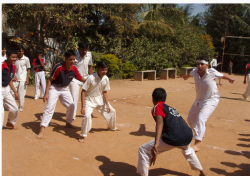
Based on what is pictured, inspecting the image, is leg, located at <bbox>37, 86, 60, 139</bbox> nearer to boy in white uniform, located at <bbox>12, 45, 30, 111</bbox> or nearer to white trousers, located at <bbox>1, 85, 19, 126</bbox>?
white trousers, located at <bbox>1, 85, 19, 126</bbox>

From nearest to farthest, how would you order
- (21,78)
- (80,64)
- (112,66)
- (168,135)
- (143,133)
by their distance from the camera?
(168,135) → (143,133) → (80,64) → (21,78) → (112,66)

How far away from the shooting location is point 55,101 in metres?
5.68

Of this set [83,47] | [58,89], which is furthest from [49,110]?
[83,47]

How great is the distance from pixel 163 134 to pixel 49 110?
9.75ft

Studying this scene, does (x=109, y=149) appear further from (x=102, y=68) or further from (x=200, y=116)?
(x=200, y=116)

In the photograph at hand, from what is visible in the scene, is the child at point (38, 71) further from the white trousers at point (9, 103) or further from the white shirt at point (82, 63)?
the white trousers at point (9, 103)

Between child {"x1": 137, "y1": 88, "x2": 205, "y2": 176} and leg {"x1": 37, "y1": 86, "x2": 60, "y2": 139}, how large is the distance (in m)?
2.70

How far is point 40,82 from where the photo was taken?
33.8 ft

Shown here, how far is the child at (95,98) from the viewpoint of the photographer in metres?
5.29

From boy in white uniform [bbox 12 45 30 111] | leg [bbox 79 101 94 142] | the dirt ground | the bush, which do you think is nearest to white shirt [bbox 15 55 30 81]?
boy in white uniform [bbox 12 45 30 111]

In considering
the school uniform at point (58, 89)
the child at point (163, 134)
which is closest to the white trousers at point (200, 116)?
the child at point (163, 134)

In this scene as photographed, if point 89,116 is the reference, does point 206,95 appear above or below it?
above

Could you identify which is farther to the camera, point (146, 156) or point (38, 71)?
point (38, 71)

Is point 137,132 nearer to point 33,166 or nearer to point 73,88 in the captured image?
point 73,88
